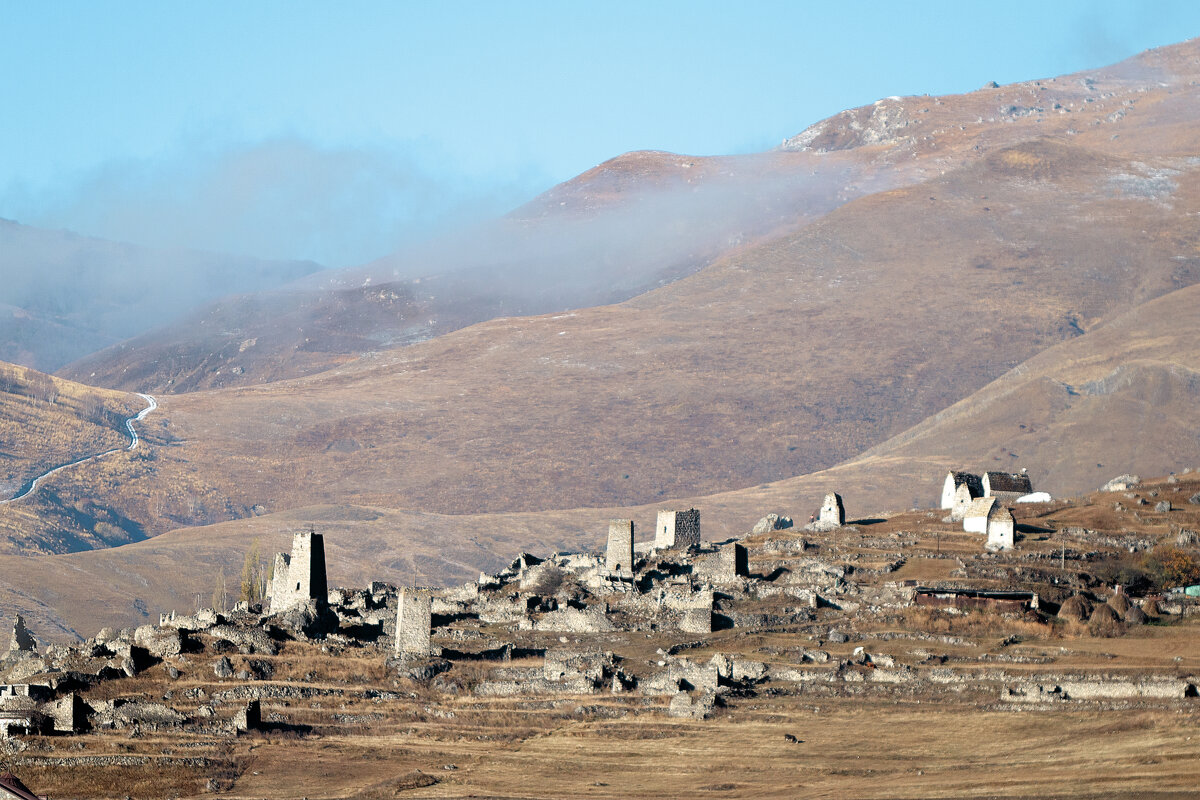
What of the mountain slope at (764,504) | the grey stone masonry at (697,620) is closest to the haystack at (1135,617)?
the grey stone masonry at (697,620)

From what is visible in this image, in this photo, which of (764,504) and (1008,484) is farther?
(764,504)

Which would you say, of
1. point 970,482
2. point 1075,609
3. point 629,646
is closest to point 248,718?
point 629,646

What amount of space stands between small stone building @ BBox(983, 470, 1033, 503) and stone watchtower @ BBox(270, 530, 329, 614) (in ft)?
130

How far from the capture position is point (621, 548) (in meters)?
81.8

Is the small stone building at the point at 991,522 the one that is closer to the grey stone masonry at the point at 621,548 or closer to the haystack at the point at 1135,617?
the haystack at the point at 1135,617

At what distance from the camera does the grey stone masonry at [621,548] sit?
81188 mm

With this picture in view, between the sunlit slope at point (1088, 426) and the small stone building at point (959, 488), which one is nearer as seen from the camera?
the small stone building at point (959, 488)

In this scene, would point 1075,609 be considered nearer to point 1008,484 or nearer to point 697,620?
point 697,620

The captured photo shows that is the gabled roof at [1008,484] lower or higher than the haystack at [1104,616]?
higher

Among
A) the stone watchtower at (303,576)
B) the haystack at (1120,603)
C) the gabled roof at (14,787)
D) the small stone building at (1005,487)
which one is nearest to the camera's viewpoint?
the gabled roof at (14,787)

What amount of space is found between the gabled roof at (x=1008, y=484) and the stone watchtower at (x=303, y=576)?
41313 millimetres

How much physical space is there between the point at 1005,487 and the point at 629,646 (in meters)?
44.6

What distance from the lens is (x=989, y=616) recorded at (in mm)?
66938

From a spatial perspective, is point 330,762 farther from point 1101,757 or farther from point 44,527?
point 44,527
